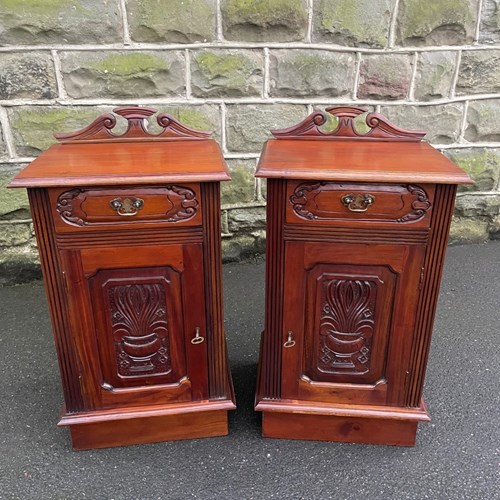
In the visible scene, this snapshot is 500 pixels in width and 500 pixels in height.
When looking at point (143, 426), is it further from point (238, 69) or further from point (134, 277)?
point (238, 69)

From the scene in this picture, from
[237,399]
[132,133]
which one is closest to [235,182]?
[132,133]

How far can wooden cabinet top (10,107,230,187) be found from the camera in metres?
1.20

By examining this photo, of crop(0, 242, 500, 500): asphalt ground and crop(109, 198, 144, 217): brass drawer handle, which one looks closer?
crop(109, 198, 144, 217): brass drawer handle

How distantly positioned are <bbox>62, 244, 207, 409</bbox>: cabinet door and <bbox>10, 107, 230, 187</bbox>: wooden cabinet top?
8.2 inches

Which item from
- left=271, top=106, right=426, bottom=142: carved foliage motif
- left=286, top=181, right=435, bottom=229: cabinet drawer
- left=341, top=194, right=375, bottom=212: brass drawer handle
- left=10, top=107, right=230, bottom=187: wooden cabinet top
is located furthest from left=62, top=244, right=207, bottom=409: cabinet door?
left=271, top=106, right=426, bottom=142: carved foliage motif

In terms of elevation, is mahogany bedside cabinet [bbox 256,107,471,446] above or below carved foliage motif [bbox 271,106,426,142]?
below

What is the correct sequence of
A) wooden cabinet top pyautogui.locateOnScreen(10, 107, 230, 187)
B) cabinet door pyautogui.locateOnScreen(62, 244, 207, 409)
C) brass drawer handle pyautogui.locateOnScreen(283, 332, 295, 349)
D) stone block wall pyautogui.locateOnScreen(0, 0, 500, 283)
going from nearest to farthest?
1. wooden cabinet top pyautogui.locateOnScreen(10, 107, 230, 187)
2. cabinet door pyautogui.locateOnScreen(62, 244, 207, 409)
3. brass drawer handle pyautogui.locateOnScreen(283, 332, 295, 349)
4. stone block wall pyautogui.locateOnScreen(0, 0, 500, 283)

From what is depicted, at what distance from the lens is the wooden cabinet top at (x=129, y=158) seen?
120 cm

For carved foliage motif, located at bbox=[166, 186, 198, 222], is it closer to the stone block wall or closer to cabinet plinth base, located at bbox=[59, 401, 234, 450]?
cabinet plinth base, located at bbox=[59, 401, 234, 450]

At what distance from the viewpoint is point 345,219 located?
4.17 ft

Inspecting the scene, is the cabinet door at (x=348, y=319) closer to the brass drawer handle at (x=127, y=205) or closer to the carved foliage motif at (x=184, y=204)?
the carved foliage motif at (x=184, y=204)

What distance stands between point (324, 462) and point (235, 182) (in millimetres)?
1529

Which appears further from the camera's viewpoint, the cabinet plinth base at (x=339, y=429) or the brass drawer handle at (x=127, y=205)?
the cabinet plinth base at (x=339, y=429)

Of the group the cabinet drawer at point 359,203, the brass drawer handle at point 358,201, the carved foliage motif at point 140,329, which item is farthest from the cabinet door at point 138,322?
the brass drawer handle at point 358,201
